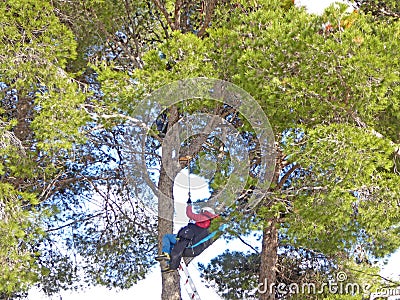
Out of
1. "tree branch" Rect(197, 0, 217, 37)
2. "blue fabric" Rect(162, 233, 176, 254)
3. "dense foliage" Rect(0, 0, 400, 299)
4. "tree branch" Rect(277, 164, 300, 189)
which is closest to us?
"dense foliage" Rect(0, 0, 400, 299)

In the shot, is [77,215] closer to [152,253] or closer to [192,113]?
[152,253]

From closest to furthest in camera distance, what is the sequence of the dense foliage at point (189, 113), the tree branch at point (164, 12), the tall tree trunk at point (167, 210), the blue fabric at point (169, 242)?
1. the dense foliage at point (189, 113)
2. the blue fabric at point (169, 242)
3. the tall tree trunk at point (167, 210)
4. the tree branch at point (164, 12)

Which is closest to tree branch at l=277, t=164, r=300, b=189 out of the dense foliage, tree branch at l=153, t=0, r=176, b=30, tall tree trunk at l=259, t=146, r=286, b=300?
the dense foliage

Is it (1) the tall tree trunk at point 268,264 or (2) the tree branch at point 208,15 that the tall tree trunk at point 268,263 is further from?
(2) the tree branch at point 208,15

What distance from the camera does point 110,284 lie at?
11.1 m

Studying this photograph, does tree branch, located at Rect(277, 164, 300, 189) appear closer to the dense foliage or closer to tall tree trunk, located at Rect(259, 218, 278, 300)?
the dense foliage

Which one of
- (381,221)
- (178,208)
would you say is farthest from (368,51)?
(178,208)

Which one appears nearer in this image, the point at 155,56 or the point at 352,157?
the point at 352,157

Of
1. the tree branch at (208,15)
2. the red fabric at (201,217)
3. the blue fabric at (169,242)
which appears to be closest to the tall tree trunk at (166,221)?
the blue fabric at (169,242)

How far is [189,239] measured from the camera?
25.9 ft

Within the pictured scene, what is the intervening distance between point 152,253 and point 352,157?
537 centimetres

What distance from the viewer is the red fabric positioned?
759 cm

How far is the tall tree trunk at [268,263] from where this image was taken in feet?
30.5

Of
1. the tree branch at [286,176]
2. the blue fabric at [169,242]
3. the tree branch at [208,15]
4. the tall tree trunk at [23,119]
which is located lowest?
the blue fabric at [169,242]
